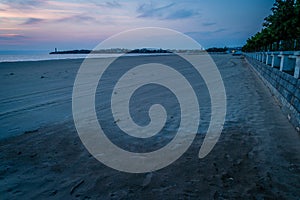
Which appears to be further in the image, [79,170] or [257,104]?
[257,104]

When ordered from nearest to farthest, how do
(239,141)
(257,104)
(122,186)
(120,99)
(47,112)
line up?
1. (122,186)
2. (239,141)
3. (47,112)
4. (257,104)
5. (120,99)

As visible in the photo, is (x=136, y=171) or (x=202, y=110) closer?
(x=136, y=171)

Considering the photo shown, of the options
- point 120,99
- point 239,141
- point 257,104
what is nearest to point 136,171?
point 239,141

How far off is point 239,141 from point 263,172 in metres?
1.06

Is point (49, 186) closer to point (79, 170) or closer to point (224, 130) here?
point (79, 170)

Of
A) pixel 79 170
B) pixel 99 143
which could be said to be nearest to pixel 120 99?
pixel 99 143

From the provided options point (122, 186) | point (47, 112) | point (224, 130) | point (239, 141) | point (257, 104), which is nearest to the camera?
point (122, 186)

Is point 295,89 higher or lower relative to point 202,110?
Result: higher

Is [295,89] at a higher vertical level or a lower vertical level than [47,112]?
higher

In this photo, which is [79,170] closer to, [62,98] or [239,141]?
[239,141]

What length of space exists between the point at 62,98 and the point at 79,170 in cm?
530

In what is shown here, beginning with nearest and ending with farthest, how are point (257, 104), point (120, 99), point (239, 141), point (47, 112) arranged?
point (239, 141)
point (47, 112)
point (257, 104)
point (120, 99)

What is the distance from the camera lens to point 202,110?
6047 mm

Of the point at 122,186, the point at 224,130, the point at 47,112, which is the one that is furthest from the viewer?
the point at 47,112
